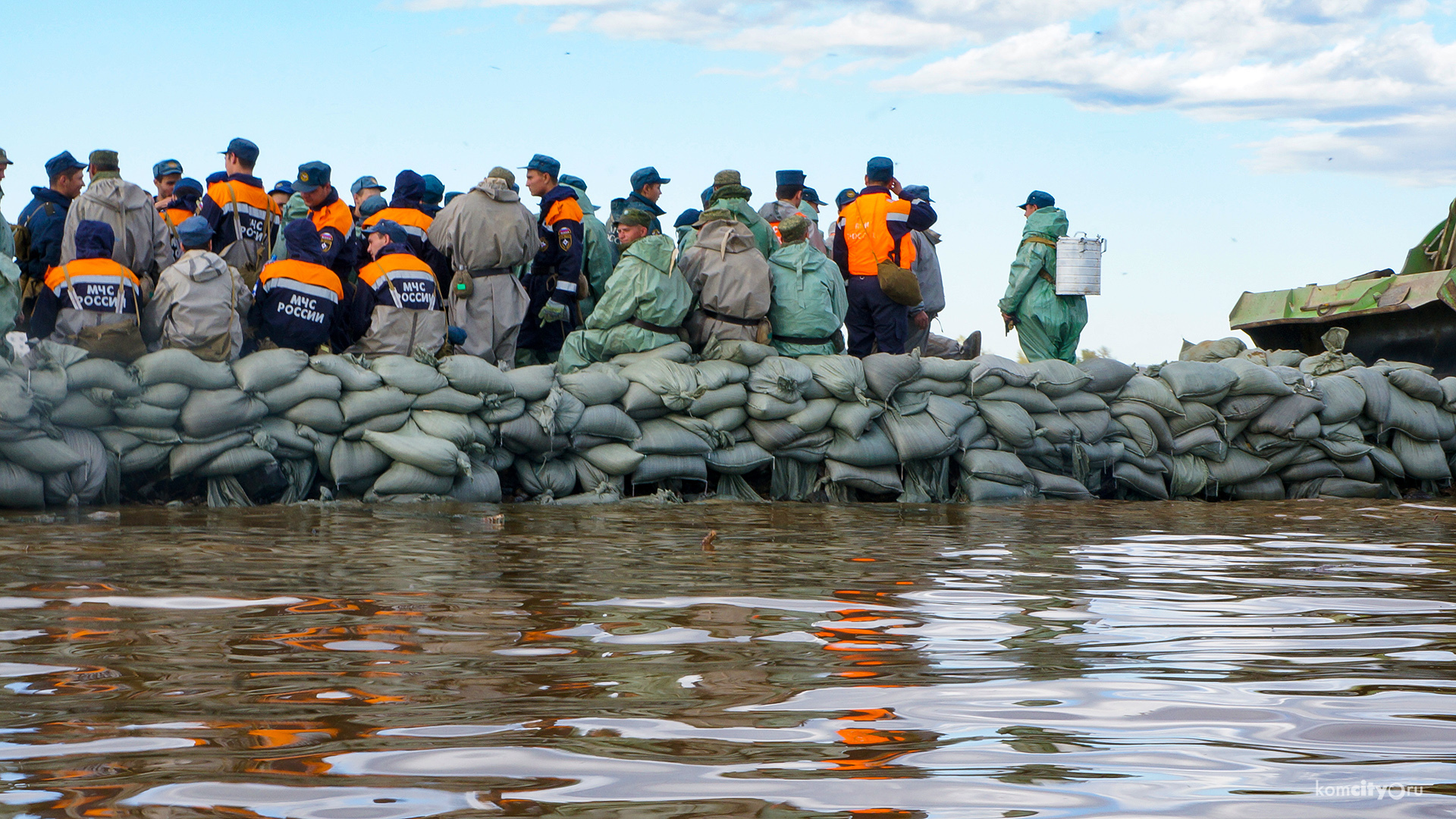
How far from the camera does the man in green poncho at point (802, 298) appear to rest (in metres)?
7.73

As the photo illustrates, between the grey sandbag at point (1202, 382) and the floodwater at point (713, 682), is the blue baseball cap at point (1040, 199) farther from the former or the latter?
the floodwater at point (713, 682)

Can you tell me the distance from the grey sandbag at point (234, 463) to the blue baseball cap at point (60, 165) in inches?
85.1

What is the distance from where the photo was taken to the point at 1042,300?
29.6 feet

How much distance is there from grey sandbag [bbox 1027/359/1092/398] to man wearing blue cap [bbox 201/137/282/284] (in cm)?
434

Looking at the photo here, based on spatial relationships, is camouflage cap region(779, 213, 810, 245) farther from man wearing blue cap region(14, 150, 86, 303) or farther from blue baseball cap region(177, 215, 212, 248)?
man wearing blue cap region(14, 150, 86, 303)

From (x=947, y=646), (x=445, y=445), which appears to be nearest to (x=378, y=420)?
(x=445, y=445)

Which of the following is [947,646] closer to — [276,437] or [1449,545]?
[1449,545]

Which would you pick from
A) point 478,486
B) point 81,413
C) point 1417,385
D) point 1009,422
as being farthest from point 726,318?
point 1417,385

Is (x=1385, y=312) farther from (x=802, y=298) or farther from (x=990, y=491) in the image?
(x=802, y=298)

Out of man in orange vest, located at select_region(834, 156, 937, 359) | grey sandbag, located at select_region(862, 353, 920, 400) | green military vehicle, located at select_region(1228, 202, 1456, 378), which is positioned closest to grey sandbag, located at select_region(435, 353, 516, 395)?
grey sandbag, located at select_region(862, 353, 920, 400)

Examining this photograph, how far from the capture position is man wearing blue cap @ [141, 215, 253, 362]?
6367 mm

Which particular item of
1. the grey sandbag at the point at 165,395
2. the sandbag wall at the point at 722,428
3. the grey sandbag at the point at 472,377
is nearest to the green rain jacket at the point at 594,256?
the sandbag wall at the point at 722,428

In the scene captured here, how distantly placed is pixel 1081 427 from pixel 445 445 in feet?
11.8

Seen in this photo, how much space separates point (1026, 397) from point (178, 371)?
4414 mm
